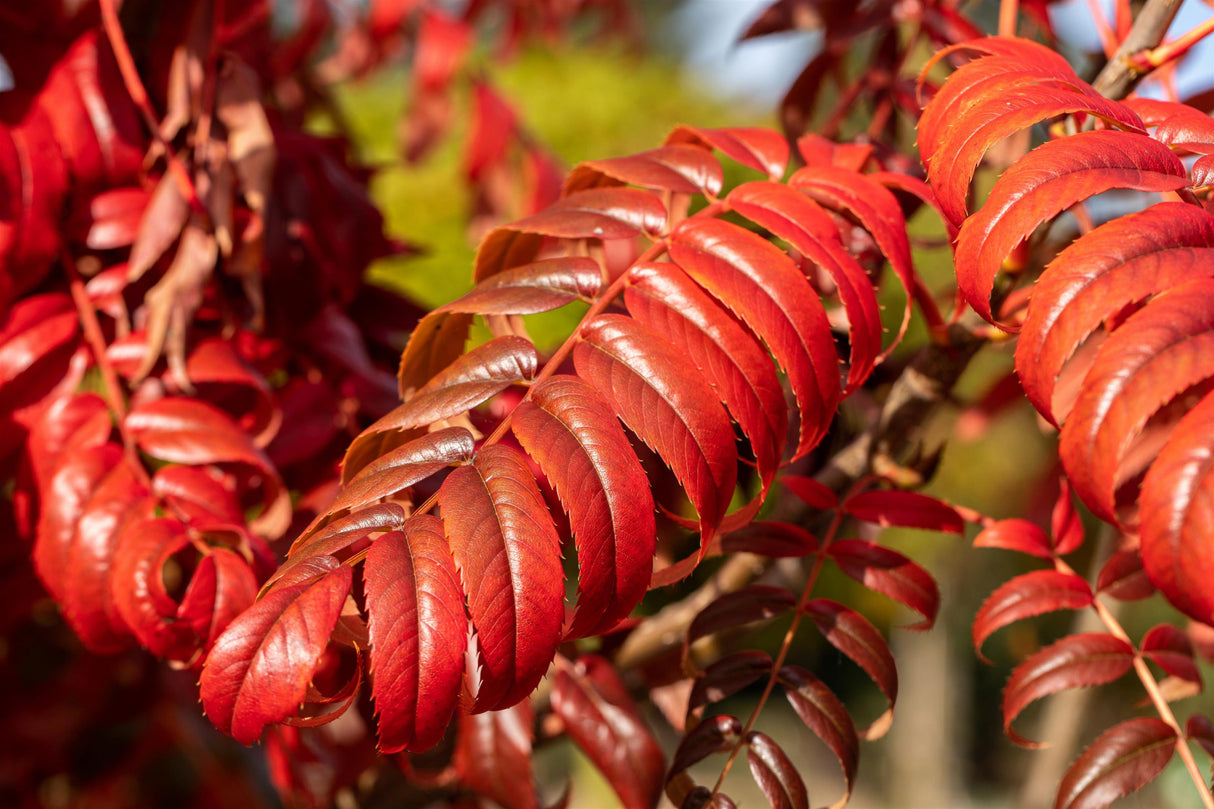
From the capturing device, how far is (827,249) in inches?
21.0

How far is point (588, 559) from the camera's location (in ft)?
1.46

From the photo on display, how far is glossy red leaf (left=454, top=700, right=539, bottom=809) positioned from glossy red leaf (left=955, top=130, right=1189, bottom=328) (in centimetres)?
51

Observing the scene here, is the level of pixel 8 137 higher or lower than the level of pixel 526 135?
higher

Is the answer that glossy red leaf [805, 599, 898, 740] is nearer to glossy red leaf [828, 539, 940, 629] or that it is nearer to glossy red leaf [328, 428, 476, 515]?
glossy red leaf [828, 539, 940, 629]

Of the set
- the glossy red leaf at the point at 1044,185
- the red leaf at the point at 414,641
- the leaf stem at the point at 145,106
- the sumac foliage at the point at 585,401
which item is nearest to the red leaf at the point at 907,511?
the sumac foliage at the point at 585,401

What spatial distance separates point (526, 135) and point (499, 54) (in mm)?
486

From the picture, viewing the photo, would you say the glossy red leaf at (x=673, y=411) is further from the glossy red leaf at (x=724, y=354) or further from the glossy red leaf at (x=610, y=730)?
the glossy red leaf at (x=610, y=730)

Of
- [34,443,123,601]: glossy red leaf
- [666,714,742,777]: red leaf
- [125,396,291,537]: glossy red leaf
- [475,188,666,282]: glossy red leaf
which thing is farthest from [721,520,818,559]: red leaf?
[34,443,123,601]: glossy red leaf

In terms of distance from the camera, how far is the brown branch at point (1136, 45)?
1.92 feet

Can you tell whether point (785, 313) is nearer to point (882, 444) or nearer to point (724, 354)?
point (724, 354)

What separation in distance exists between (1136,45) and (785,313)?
32 cm

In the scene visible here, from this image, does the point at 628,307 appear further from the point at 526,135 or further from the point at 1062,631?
the point at 1062,631

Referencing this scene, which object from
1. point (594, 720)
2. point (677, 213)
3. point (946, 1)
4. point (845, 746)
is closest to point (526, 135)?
point (946, 1)

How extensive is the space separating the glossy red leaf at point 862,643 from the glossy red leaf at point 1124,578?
0.54 ft
